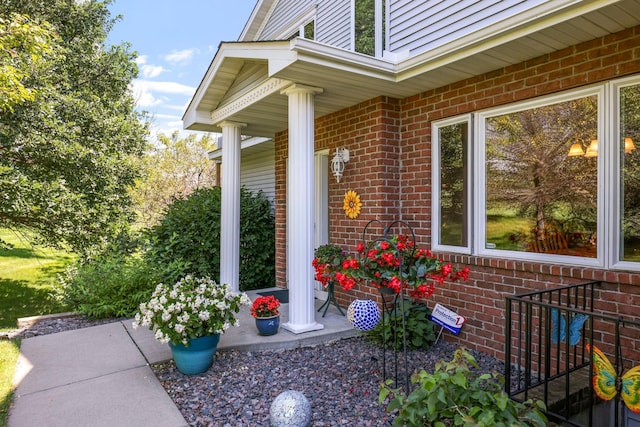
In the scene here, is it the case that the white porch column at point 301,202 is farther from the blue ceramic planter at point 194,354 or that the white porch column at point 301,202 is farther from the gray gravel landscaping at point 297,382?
the blue ceramic planter at point 194,354

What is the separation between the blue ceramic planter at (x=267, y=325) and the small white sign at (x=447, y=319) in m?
1.69

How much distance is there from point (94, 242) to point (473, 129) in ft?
21.5

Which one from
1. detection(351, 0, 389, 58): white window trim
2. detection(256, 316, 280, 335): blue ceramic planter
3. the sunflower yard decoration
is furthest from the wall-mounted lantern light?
detection(256, 316, 280, 335): blue ceramic planter

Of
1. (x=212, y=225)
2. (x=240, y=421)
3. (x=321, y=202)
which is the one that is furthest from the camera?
(x=212, y=225)

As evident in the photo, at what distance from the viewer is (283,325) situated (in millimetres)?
4297

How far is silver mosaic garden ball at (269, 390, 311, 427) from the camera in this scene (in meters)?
2.46

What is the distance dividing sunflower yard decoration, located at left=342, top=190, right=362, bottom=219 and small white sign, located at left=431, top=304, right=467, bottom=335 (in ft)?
4.79

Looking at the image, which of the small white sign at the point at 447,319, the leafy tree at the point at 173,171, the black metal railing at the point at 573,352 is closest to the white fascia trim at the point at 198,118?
the small white sign at the point at 447,319

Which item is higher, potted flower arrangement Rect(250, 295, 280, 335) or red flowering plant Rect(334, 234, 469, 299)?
red flowering plant Rect(334, 234, 469, 299)

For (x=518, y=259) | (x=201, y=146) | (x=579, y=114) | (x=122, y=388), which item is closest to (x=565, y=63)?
(x=579, y=114)

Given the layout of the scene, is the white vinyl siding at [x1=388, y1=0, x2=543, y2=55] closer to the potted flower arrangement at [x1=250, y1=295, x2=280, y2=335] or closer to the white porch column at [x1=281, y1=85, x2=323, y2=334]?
the white porch column at [x1=281, y1=85, x2=323, y2=334]

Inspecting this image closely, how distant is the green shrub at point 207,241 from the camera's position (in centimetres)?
671

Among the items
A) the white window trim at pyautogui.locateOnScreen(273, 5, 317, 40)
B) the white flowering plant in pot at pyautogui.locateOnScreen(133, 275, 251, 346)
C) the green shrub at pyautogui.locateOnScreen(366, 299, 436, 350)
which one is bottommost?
the green shrub at pyautogui.locateOnScreen(366, 299, 436, 350)

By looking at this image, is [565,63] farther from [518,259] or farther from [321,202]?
[321,202]
